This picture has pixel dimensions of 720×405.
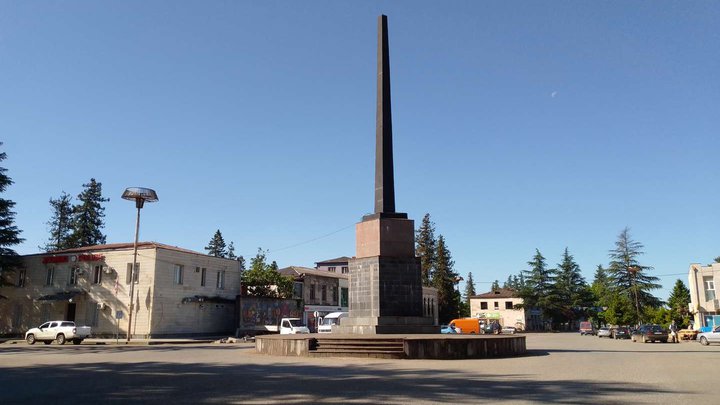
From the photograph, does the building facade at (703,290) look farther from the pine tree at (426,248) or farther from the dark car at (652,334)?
the pine tree at (426,248)

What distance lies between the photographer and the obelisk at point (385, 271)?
20.2 metres

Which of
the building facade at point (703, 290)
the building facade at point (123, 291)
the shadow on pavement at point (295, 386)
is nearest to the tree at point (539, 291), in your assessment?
the building facade at point (703, 290)

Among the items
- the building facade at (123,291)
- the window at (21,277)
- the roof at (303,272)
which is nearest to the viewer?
the building facade at (123,291)

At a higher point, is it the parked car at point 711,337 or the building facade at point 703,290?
the building facade at point 703,290

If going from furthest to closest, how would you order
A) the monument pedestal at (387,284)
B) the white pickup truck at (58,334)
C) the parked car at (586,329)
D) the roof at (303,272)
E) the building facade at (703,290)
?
1. the parked car at (586,329)
2. the roof at (303,272)
3. the building facade at (703,290)
4. the white pickup truck at (58,334)
5. the monument pedestal at (387,284)

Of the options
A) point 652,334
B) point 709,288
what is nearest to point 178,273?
point 652,334

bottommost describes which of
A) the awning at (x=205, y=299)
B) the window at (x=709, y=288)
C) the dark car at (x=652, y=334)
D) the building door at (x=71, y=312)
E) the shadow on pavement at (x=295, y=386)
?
the dark car at (x=652, y=334)

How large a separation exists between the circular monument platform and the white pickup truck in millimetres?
19833

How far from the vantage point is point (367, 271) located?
20781 mm

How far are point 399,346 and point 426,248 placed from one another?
217ft

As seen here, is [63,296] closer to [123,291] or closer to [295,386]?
[123,291]

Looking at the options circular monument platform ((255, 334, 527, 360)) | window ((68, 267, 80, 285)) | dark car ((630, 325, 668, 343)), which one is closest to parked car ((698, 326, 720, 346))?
dark car ((630, 325, 668, 343))

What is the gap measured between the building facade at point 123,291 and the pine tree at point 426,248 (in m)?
39.3

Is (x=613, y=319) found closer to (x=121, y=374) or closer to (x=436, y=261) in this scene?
(x=436, y=261)
